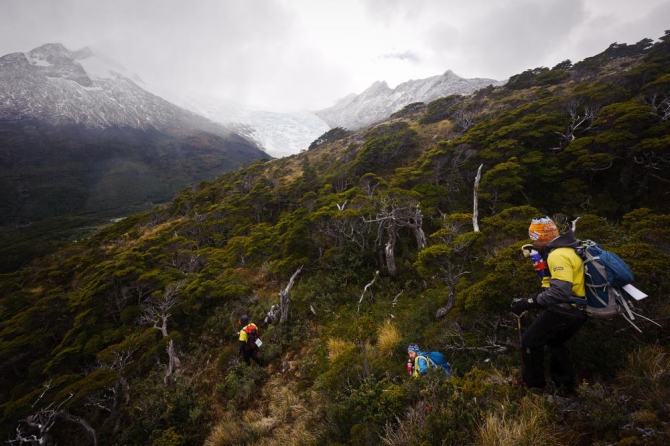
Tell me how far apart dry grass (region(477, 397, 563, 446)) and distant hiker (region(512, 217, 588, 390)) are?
1.58 ft

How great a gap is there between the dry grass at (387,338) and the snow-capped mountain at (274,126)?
111187mm

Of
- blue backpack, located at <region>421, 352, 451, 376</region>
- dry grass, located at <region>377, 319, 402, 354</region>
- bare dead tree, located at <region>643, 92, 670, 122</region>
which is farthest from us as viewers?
bare dead tree, located at <region>643, 92, 670, 122</region>

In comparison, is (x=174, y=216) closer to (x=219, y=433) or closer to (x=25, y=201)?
(x=219, y=433)

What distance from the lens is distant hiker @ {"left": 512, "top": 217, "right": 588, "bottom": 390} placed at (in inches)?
110

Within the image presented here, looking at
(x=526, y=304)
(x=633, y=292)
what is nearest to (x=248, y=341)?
(x=526, y=304)

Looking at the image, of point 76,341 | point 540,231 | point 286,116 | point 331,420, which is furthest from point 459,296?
point 286,116

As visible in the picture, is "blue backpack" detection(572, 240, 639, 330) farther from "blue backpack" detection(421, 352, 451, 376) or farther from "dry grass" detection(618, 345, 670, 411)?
"blue backpack" detection(421, 352, 451, 376)

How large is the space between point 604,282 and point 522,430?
1.77 m

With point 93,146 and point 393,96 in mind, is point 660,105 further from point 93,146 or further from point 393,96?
point 93,146

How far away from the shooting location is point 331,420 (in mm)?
4441

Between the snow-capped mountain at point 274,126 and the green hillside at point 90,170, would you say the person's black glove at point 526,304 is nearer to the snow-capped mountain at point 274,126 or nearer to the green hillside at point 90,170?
the green hillside at point 90,170

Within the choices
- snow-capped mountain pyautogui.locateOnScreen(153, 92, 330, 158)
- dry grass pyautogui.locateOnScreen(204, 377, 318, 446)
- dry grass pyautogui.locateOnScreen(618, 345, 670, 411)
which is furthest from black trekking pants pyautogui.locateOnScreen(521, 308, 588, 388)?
snow-capped mountain pyautogui.locateOnScreen(153, 92, 330, 158)

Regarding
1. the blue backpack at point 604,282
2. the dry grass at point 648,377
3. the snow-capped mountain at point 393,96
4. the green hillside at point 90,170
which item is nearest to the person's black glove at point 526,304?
the blue backpack at point 604,282

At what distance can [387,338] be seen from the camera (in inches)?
265
